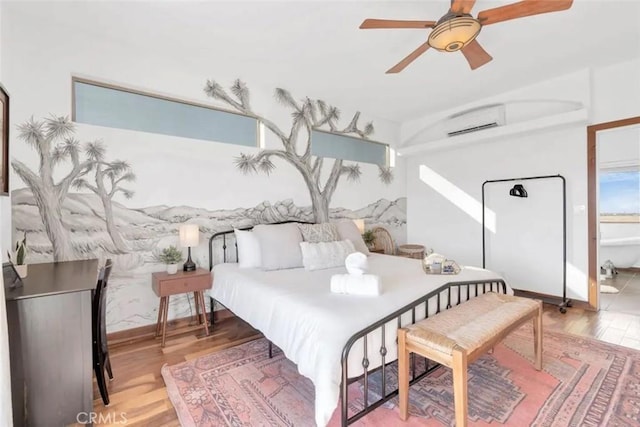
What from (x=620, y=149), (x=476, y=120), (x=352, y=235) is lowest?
(x=352, y=235)

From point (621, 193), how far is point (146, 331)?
8.45 meters

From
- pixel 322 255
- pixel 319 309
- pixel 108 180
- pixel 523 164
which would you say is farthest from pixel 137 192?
pixel 523 164

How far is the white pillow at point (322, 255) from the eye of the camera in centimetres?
288

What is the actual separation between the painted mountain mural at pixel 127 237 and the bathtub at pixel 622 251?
6861 millimetres

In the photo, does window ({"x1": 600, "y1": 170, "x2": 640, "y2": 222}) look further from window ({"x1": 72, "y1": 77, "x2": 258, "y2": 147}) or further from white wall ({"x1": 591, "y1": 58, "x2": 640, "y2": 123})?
window ({"x1": 72, "y1": 77, "x2": 258, "y2": 147})

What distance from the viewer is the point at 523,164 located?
163 inches

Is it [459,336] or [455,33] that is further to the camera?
[455,33]

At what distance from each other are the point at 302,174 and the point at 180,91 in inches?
69.4

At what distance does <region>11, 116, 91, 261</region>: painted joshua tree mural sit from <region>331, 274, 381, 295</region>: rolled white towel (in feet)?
8.09

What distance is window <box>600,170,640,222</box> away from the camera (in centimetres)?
559

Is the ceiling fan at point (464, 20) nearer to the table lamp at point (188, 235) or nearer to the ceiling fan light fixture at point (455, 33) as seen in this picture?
the ceiling fan light fixture at point (455, 33)

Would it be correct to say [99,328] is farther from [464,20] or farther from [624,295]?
[624,295]

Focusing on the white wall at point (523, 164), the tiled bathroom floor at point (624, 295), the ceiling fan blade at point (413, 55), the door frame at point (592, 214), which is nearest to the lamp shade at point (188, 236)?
the ceiling fan blade at point (413, 55)

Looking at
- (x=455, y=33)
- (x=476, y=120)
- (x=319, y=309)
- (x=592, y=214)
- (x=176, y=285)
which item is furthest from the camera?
(x=476, y=120)
